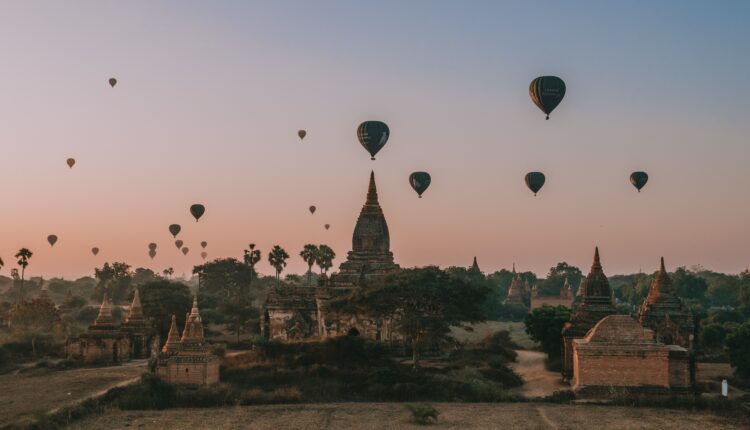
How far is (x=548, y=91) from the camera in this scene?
4359 centimetres

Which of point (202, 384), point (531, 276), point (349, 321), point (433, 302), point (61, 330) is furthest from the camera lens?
point (531, 276)

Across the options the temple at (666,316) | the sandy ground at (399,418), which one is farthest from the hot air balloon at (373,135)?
the sandy ground at (399,418)

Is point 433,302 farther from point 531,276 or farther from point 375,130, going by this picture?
point 531,276

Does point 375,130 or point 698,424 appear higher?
point 375,130

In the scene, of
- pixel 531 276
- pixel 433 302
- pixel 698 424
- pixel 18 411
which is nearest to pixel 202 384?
pixel 18 411

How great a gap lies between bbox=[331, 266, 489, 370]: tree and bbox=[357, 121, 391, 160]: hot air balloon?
35.9ft

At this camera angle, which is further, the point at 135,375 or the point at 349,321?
the point at 349,321

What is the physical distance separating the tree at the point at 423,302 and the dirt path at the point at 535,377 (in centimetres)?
408

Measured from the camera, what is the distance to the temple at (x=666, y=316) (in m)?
48.1

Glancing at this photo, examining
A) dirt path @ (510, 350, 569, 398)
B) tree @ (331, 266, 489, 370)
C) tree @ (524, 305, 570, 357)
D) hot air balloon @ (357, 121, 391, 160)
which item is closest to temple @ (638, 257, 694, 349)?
tree @ (524, 305, 570, 357)

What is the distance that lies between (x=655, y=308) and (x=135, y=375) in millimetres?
30992

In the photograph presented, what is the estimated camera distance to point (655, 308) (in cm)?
4959

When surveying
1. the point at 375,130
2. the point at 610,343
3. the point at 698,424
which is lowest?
the point at 698,424

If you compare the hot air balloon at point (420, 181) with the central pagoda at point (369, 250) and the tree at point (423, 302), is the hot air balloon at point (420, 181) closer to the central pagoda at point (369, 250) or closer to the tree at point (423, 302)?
the central pagoda at point (369, 250)
